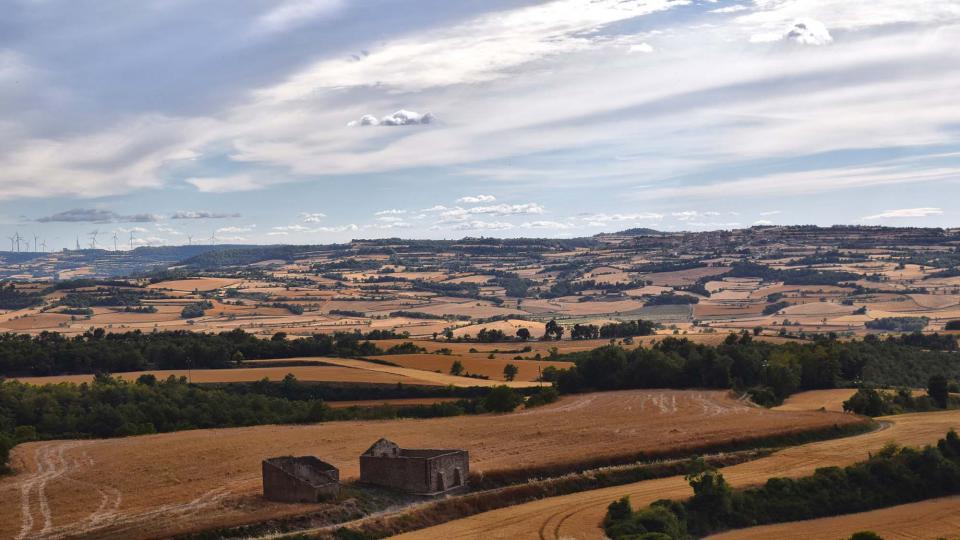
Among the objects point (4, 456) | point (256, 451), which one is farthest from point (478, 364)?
point (4, 456)

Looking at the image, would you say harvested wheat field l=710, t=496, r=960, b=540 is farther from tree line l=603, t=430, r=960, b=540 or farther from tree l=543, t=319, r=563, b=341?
tree l=543, t=319, r=563, b=341

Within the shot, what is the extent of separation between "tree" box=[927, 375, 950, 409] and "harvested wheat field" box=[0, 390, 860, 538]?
49.1ft

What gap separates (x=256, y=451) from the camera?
205 feet

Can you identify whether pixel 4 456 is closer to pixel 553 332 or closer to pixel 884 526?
pixel 884 526

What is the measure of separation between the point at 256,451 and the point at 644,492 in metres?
25.7

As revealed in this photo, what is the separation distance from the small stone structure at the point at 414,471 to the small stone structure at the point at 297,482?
11.0 feet

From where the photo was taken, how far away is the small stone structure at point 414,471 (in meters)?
52.6

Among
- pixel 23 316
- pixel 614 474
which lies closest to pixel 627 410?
pixel 614 474

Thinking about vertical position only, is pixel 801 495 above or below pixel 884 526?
above

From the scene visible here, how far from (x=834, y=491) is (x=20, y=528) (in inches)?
1656

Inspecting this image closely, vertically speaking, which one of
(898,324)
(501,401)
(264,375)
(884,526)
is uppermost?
(264,375)

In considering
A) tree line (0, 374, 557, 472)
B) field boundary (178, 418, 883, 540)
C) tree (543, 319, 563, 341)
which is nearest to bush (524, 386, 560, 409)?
tree line (0, 374, 557, 472)

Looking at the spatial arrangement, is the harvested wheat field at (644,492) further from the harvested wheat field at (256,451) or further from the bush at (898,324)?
the bush at (898,324)

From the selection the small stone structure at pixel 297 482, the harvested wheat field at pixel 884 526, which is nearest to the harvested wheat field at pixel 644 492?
the harvested wheat field at pixel 884 526
